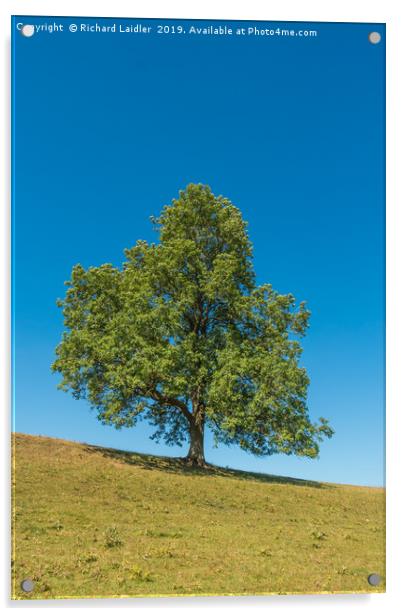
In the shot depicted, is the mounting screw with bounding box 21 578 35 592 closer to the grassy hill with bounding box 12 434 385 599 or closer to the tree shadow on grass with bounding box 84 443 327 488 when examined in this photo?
the grassy hill with bounding box 12 434 385 599

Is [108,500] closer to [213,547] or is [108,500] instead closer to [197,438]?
[213,547]

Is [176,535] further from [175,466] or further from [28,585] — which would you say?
[175,466]

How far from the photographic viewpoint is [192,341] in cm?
1644

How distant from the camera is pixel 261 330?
1680 centimetres

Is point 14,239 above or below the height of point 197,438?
above

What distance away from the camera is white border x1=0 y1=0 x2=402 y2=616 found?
897 cm

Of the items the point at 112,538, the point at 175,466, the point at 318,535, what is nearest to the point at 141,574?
the point at 112,538

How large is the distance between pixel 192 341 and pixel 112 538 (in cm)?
749

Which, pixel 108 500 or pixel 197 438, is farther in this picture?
pixel 197 438

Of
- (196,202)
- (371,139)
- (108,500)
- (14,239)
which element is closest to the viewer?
(14,239)
